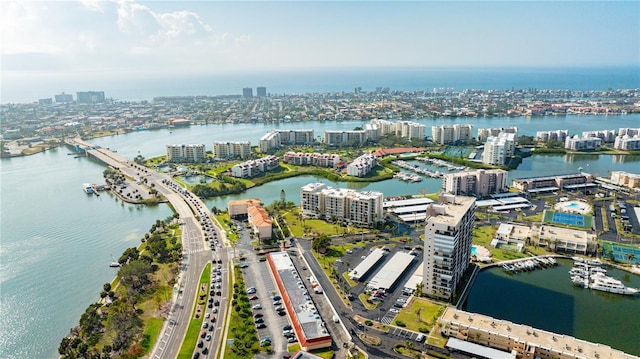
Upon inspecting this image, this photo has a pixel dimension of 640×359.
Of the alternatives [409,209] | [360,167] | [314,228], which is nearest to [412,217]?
[409,209]

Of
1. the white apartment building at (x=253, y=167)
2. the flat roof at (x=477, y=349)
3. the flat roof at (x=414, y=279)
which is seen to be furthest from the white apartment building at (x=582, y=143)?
the flat roof at (x=477, y=349)

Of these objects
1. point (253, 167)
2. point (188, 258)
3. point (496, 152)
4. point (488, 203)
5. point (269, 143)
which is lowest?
point (188, 258)

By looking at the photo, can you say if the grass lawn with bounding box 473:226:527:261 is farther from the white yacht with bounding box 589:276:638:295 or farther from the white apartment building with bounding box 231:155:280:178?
the white apartment building with bounding box 231:155:280:178

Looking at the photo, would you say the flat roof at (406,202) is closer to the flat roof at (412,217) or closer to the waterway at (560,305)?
the flat roof at (412,217)

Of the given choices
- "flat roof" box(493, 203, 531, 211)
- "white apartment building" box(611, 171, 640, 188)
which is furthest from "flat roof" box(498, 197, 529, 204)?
"white apartment building" box(611, 171, 640, 188)

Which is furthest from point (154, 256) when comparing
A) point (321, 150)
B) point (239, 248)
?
point (321, 150)

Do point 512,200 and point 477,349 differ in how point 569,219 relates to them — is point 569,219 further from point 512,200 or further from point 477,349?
point 477,349

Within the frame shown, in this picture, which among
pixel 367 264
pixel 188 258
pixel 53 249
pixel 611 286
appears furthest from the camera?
pixel 53 249
